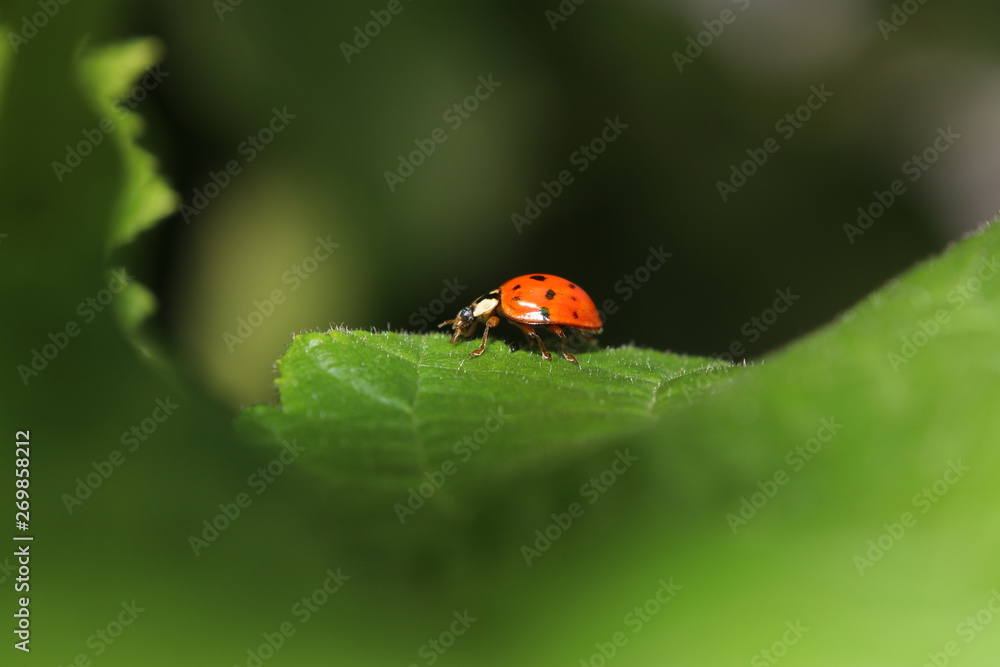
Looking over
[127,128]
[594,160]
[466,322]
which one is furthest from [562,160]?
[127,128]

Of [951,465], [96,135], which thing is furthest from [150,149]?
[951,465]

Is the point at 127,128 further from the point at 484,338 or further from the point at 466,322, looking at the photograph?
the point at 466,322

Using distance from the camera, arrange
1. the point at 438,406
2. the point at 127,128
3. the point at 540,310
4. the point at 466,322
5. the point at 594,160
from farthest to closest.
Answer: the point at 594,160 < the point at 466,322 < the point at 540,310 < the point at 127,128 < the point at 438,406

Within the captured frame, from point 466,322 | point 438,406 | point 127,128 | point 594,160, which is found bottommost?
point 466,322

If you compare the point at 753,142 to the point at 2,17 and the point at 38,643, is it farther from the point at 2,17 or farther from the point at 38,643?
the point at 38,643

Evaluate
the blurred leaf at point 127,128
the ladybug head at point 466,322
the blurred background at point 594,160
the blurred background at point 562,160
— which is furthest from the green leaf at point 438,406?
the blurred background at point 594,160

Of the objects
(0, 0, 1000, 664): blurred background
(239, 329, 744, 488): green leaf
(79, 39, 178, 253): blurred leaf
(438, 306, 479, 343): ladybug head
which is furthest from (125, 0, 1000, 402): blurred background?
(239, 329, 744, 488): green leaf
